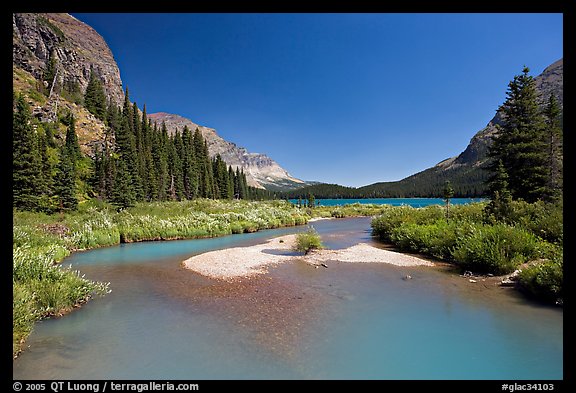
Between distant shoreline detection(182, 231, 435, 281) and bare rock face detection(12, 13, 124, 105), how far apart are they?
95.8 m

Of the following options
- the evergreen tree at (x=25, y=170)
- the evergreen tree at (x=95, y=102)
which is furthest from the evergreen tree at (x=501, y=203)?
the evergreen tree at (x=95, y=102)

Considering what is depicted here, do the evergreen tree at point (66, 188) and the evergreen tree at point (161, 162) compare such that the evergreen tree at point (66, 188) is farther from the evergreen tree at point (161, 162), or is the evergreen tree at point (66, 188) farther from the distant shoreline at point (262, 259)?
the distant shoreline at point (262, 259)

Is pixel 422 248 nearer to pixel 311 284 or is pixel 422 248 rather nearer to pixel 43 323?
pixel 311 284

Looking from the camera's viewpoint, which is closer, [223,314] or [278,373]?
[278,373]

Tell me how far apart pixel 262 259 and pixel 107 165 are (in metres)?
48.3

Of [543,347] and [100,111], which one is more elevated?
[100,111]

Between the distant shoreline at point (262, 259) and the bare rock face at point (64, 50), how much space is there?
95.8m

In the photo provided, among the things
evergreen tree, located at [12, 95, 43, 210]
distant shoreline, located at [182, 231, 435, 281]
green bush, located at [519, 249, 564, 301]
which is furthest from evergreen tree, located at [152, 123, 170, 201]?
green bush, located at [519, 249, 564, 301]

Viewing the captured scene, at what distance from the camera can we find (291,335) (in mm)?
7332

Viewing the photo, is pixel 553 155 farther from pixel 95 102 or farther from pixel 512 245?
pixel 95 102

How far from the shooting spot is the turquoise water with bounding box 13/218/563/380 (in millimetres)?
5867

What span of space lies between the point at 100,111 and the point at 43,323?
89.4 metres

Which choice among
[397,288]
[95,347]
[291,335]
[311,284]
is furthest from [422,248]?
[95,347]

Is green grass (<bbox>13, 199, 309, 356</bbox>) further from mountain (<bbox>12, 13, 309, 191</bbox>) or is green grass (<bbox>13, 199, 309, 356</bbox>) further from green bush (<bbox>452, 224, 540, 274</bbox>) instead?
mountain (<bbox>12, 13, 309, 191</bbox>)
